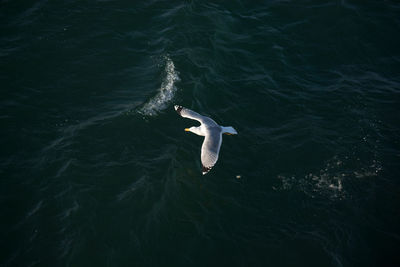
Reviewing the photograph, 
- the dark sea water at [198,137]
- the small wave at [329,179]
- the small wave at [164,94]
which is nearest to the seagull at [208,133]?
the dark sea water at [198,137]

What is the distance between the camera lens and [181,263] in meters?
8.13

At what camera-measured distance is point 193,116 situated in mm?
11797

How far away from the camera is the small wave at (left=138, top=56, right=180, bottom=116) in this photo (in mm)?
12391

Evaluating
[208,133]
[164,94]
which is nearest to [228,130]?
[208,133]

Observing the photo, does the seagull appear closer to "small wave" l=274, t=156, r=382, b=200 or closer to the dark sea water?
the dark sea water

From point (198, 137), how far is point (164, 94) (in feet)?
8.70

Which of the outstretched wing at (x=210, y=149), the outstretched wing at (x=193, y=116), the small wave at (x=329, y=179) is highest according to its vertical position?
the outstretched wing at (x=193, y=116)

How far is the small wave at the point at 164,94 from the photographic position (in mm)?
12391

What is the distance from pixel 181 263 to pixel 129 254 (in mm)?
1469

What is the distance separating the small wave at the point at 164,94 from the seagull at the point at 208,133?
0.79m

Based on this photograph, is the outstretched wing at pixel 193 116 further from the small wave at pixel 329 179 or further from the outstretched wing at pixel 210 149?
the small wave at pixel 329 179

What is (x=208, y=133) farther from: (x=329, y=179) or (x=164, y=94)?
(x=329, y=179)

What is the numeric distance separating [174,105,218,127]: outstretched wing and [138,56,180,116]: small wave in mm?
790

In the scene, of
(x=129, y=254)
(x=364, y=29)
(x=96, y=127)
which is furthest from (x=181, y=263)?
(x=364, y=29)
